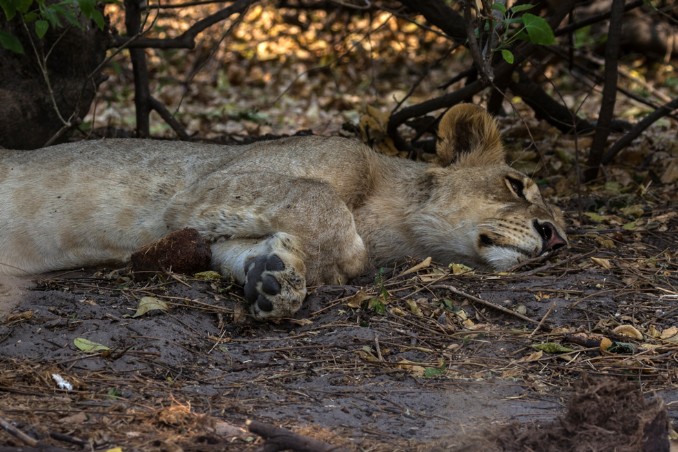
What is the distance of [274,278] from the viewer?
4.98m

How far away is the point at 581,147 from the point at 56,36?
5.08 metres

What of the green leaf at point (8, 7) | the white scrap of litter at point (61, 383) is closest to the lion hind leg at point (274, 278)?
the white scrap of litter at point (61, 383)

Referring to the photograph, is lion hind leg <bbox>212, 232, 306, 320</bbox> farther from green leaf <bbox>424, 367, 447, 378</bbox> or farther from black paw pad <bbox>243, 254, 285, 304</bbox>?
green leaf <bbox>424, 367, 447, 378</bbox>

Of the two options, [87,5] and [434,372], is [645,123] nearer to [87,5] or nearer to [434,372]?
[434,372]

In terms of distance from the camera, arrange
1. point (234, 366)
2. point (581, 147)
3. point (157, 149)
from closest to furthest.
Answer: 1. point (234, 366)
2. point (157, 149)
3. point (581, 147)

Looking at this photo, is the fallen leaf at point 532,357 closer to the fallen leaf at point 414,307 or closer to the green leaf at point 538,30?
the fallen leaf at point 414,307

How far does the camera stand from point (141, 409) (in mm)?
3721

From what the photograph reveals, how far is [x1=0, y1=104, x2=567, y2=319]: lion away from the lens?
5750 millimetres

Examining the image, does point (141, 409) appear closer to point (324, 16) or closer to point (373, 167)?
point (373, 167)

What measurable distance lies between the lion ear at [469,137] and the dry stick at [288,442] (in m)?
3.65

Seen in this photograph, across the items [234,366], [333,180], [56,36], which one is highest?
[56,36]

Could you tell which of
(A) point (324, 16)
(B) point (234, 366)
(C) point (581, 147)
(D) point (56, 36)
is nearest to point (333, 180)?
(B) point (234, 366)

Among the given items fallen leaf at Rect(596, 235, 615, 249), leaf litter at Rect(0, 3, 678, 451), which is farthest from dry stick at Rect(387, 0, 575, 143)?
fallen leaf at Rect(596, 235, 615, 249)

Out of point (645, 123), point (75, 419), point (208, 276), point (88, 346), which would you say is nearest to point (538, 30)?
point (208, 276)
